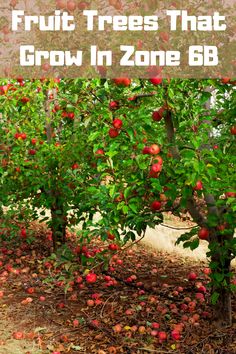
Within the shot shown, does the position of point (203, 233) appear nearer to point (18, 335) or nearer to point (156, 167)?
point (156, 167)

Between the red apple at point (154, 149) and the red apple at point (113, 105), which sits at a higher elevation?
the red apple at point (113, 105)

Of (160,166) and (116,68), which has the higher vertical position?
(116,68)

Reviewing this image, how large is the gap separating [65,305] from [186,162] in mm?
2687

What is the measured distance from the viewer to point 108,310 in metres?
5.12

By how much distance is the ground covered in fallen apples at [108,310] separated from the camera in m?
4.38

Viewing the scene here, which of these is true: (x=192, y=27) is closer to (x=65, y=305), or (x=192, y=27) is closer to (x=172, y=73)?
(x=172, y=73)

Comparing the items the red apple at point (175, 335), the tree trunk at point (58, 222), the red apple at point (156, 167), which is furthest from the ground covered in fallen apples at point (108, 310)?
the red apple at point (156, 167)

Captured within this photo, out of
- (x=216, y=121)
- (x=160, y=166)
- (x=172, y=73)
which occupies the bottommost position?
(x=160, y=166)

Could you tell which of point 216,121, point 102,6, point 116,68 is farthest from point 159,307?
point 102,6

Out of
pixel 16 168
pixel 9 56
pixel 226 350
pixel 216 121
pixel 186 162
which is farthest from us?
pixel 16 168

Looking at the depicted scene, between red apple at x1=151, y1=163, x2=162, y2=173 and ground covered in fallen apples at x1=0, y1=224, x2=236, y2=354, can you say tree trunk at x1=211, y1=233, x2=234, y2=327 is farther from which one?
red apple at x1=151, y1=163, x2=162, y2=173

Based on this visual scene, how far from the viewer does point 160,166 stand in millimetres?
3564

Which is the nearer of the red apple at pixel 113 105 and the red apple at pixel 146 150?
the red apple at pixel 146 150

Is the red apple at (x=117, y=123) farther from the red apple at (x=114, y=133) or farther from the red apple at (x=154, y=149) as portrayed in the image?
the red apple at (x=154, y=149)
